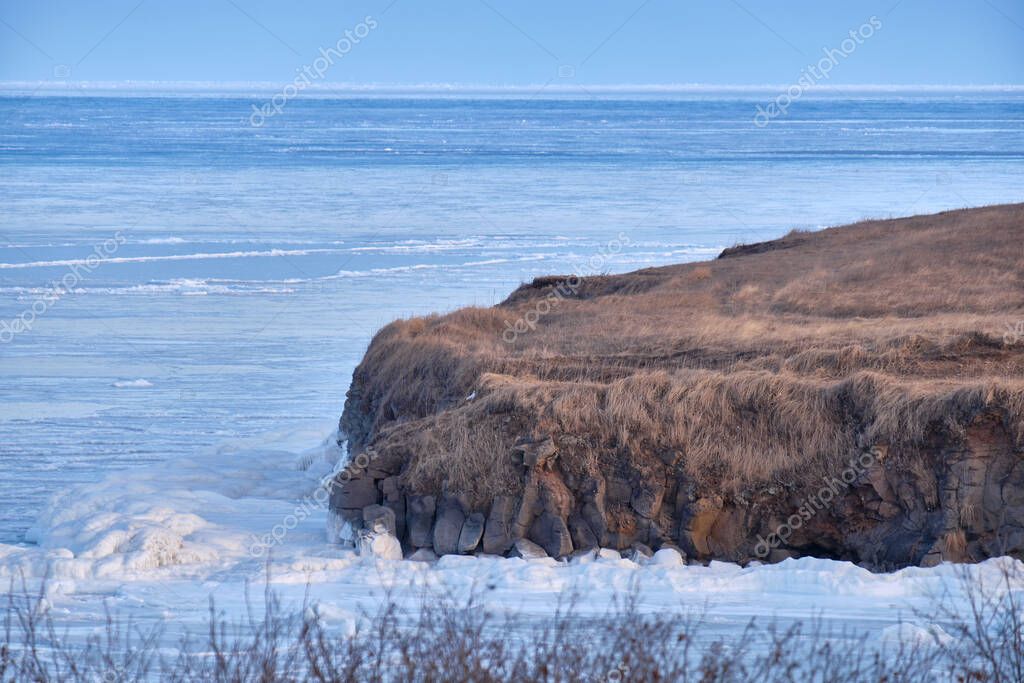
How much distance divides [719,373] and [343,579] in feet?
13.7

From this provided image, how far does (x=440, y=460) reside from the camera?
12.9 meters

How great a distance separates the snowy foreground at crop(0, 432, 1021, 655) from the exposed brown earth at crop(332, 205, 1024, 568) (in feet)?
1.75

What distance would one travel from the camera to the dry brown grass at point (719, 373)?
12.5 m

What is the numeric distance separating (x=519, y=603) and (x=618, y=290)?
9.88 metres

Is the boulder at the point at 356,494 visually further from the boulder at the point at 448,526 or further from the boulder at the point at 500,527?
the boulder at the point at 500,527

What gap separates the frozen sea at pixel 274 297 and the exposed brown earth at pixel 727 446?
0.64 m

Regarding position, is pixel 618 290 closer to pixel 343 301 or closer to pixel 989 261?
pixel 989 261

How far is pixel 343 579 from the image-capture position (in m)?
12.1

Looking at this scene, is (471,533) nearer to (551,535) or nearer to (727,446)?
(551,535)

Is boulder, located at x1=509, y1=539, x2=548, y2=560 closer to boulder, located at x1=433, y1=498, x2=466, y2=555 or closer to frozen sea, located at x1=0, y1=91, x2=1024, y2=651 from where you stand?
frozen sea, located at x1=0, y1=91, x2=1024, y2=651

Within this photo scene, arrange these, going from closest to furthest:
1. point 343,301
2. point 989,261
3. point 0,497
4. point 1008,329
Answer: point 1008,329 → point 0,497 → point 989,261 → point 343,301

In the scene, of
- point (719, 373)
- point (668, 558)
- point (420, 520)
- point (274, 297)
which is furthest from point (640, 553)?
point (274, 297)

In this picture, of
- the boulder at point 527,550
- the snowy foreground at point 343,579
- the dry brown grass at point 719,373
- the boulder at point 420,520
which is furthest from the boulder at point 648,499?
the boulder at point 420,520

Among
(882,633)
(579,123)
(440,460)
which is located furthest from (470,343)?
(579,123)
